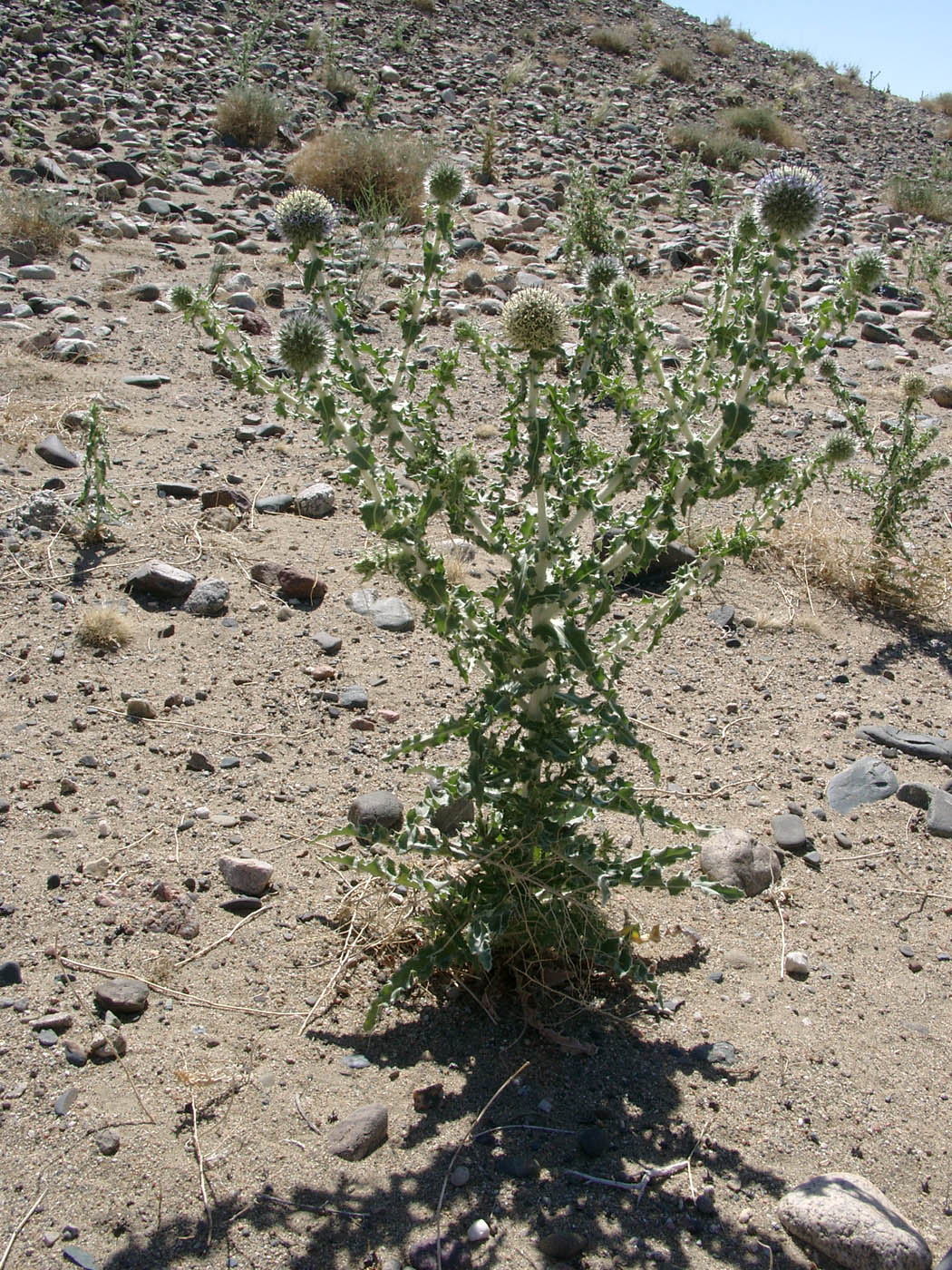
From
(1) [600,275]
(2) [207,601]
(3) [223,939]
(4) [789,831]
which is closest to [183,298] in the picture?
(1) [600,275]

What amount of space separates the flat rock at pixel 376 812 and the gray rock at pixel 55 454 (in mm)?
2799

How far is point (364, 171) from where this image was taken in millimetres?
10062

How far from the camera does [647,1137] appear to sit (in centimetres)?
253

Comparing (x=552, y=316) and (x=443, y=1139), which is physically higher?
(x=552, y=316)

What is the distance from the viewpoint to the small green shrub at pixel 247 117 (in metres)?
11.4

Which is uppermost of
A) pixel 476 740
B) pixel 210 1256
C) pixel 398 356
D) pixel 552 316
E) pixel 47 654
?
pixel 552 316

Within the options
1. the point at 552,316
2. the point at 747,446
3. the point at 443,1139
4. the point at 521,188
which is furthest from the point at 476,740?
the point at 521,188

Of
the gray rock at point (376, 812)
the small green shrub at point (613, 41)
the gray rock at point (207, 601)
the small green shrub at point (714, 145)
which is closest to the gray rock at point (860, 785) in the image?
the gray rock at point (376, 812)

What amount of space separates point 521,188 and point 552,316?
9.62m

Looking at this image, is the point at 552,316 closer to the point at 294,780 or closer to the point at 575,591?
the point at 575,591

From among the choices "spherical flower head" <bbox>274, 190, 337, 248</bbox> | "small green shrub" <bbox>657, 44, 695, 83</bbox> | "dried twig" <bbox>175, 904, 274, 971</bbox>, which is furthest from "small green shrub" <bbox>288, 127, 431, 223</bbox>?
"small green shrub" <bbox>657, 44, 695, 83</bbox>

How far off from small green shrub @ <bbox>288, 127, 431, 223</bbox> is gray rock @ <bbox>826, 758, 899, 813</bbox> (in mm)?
7708

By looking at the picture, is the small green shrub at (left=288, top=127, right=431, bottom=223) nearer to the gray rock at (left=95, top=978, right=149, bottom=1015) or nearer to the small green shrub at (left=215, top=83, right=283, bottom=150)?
the small green shrub at (left=215, top=83, right=283, bottom=150)

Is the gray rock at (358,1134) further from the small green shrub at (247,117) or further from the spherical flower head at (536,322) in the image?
the small green shrub at (247,117)
